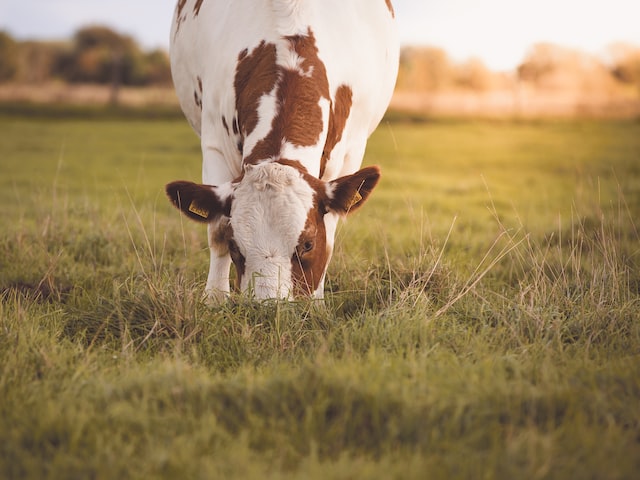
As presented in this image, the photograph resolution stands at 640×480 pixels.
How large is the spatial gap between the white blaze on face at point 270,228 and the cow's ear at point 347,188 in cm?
24

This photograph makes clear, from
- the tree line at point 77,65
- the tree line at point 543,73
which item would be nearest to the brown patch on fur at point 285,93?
the tree line at point 543,73

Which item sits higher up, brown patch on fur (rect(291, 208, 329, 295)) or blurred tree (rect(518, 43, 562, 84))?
blurred tree (rect(518, 43, 562, 84))

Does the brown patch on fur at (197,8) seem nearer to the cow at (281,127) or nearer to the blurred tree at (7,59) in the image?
the cow at (281,127)

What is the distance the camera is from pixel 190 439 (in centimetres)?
267

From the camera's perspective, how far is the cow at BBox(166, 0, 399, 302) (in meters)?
3.99

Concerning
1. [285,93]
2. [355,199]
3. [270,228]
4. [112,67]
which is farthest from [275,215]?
[112,67]

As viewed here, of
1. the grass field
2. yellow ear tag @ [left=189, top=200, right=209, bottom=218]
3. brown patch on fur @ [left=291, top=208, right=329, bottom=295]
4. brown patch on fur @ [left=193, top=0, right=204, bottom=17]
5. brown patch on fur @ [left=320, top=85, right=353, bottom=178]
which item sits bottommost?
the grass field

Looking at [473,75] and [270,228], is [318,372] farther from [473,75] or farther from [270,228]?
[473,75]

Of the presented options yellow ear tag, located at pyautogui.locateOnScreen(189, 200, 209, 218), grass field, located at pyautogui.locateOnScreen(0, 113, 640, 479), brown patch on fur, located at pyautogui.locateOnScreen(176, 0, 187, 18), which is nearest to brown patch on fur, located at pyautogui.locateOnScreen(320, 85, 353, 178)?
grass field, located at pyautogui.locateOnScreen(0, 113, 640, 479)

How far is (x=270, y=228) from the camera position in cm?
395

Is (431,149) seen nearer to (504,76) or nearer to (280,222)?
(280,222)

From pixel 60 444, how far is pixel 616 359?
→ 8.57ft

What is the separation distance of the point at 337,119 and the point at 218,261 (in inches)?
51.3

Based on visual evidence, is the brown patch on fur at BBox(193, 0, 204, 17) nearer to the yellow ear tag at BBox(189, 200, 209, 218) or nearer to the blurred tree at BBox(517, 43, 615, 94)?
the yellow ear tag at BBox(189, 200, 209, 218)
